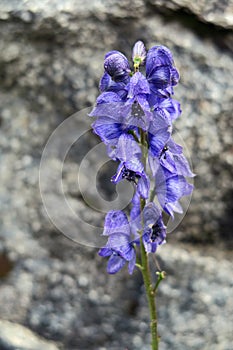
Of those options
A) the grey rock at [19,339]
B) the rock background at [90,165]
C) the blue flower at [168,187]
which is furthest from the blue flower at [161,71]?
the grey rock at [19,339]

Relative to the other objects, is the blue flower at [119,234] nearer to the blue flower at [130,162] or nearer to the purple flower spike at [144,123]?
the purple flower spike at [144,123]

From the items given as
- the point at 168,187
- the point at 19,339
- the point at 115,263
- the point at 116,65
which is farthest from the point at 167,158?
the point at 19,339

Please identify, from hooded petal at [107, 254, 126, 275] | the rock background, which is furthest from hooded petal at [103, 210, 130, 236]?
the rock background

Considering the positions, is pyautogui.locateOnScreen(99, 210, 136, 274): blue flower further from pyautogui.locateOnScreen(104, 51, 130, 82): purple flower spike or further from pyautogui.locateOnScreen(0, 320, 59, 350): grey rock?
pyautogui.locateOnScreen(0, 320, 59, 350): grey rock

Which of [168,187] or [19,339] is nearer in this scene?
[168,187]

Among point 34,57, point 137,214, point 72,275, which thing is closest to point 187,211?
point 72,275

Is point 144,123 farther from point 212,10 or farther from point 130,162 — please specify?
point 212,10
